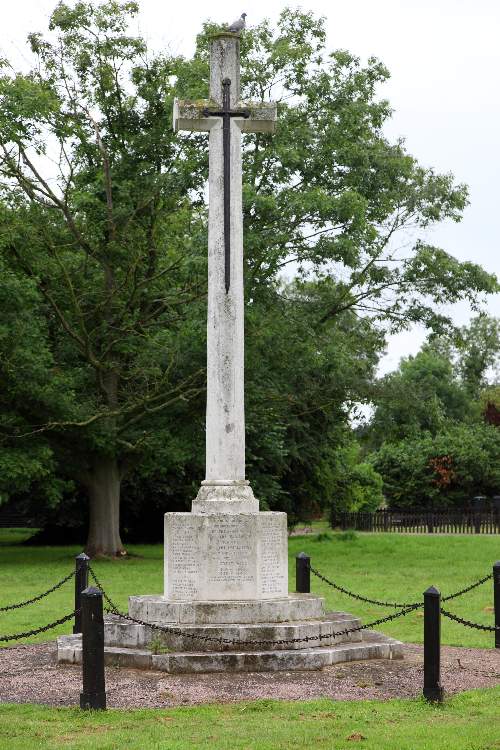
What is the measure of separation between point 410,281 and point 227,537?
20.6m

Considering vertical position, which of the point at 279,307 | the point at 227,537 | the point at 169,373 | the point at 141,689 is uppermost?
the point at 279,307

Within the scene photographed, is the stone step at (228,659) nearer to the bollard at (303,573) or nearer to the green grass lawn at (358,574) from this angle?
the bollard at (303,573)

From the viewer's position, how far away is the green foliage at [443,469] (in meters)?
47.8

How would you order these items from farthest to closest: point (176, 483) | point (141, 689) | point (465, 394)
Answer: point (465, 394), point (176, 483), point (141, 689)

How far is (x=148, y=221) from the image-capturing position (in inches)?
1156

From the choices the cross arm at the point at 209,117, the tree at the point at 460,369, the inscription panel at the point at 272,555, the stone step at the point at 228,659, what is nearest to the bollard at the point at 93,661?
the stone step at the point at 228,659

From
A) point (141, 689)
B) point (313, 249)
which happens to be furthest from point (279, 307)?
point (141, 689)

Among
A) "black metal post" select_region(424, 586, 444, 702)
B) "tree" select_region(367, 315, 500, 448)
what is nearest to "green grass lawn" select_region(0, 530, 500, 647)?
"black metal post" select_region(424, 586, 444, 702)

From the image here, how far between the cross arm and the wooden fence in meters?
27.7

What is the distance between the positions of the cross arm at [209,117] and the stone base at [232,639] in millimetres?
5850

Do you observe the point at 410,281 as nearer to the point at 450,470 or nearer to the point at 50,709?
the point at 450,470

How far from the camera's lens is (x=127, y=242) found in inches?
1133

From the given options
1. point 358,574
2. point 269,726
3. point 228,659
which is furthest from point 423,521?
point 269,726

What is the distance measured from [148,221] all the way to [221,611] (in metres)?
18.5
